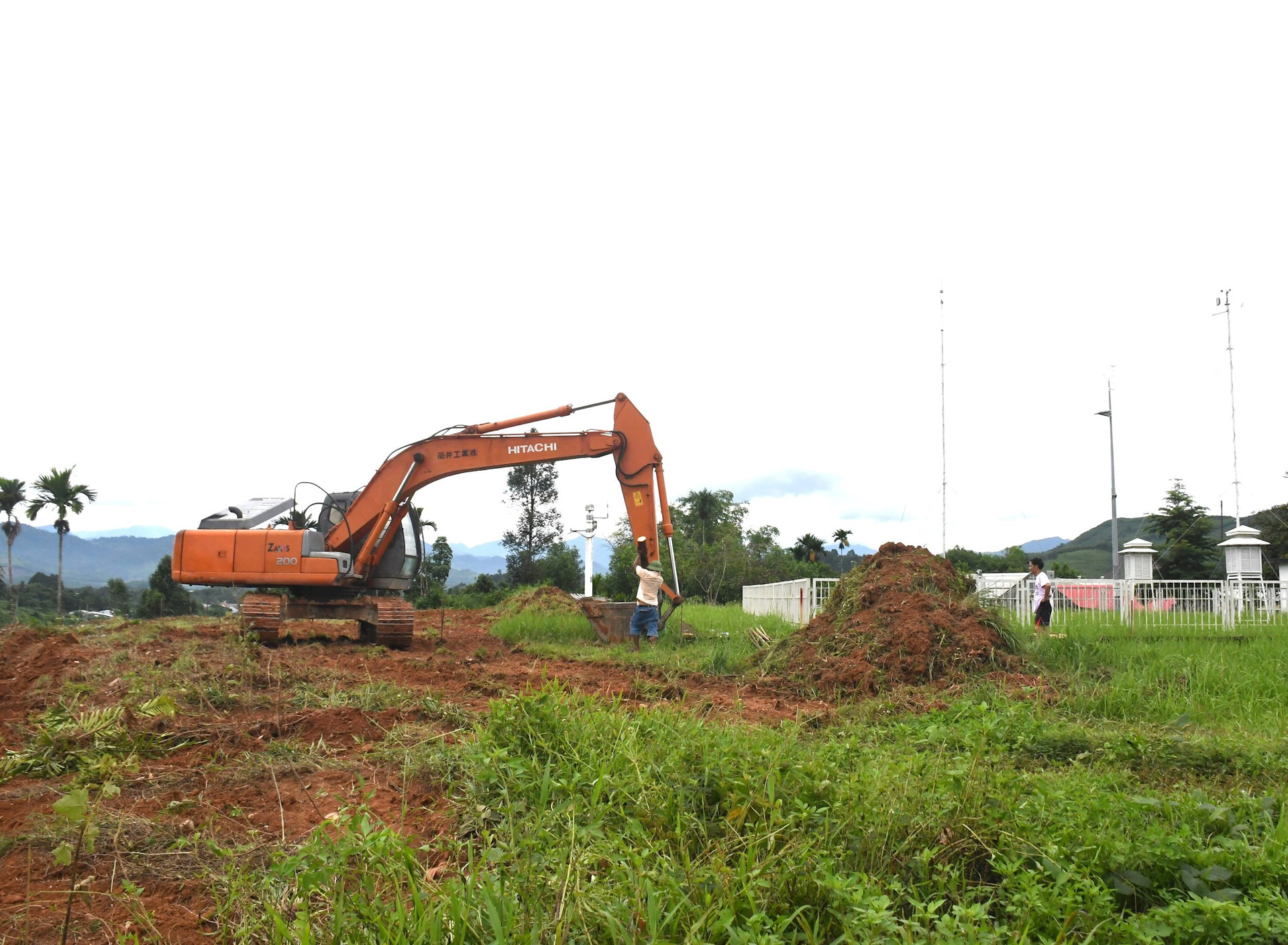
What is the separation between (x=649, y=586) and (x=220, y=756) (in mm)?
7759

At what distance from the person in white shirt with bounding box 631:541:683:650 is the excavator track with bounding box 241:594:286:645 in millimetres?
5148

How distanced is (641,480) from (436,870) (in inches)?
401

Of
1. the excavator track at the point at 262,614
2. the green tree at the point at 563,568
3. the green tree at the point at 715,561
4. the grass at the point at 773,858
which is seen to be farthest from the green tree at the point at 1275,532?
the grass at the point at 773,858

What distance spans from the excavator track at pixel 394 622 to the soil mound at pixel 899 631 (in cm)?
603

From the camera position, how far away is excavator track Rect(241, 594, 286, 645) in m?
12.6

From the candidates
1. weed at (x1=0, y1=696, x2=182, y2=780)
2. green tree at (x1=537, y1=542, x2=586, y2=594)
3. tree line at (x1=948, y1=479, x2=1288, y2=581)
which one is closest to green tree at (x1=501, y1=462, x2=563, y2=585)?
green tree at (x1=537, y1=542, x2=586, y2=594)

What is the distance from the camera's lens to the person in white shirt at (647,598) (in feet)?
41.2

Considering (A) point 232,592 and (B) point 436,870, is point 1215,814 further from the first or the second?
(A) point 232,592

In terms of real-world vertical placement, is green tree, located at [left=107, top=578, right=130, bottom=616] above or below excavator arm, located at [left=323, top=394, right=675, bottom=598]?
below

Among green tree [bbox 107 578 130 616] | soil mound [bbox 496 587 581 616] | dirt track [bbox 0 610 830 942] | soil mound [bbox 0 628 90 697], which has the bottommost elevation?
green tree [bbox 107 578 130 616]

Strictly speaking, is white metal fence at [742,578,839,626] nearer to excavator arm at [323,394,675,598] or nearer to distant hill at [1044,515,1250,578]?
excavator arm at [323,394,675,598]

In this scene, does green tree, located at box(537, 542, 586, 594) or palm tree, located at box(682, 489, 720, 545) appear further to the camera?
palm tree, located at box(682, 489, 720, 545)

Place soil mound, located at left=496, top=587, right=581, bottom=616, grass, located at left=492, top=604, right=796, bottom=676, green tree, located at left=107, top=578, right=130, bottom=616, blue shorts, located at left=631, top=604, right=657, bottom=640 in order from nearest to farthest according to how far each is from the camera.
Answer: grass, located at left=492, top=604, right=796, bottom=676 < blue shorts, located at left=631, top=604, right=657, bottom=640 < soil mound, located at left=496, top=587, right=581, bottom=616 < green tree, located at left=107, top=578, right=130, bottom=616

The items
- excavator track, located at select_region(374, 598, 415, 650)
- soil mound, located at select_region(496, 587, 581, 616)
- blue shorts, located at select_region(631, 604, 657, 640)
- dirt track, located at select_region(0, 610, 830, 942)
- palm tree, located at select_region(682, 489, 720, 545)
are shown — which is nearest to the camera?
dirt track, located at select_region(0, 610, 830, 942)
